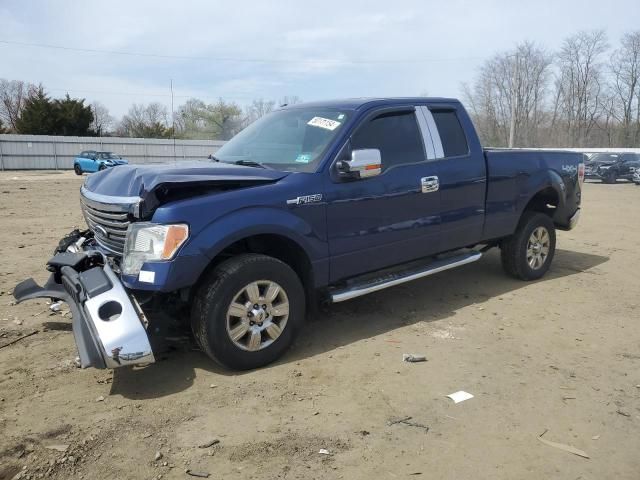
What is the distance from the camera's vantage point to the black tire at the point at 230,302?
359 centimetres

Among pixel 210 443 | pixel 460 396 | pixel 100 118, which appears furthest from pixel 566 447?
pixel 100 118

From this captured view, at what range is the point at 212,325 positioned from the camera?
11.7ft

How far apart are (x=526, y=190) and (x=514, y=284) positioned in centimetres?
112

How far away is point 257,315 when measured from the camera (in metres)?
3.79

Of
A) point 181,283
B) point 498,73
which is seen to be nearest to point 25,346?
point 181,283

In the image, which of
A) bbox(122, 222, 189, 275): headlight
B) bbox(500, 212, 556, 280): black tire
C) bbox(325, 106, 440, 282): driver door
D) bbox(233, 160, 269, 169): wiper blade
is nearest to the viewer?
bbox(122, 222, 189, 275): headlight

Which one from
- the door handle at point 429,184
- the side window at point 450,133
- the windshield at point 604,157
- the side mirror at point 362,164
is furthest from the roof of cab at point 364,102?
the windshield at point 604,157

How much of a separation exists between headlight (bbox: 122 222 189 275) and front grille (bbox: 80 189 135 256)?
193mm

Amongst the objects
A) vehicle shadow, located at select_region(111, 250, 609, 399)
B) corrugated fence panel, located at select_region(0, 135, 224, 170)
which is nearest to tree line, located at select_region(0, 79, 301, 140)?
corrugated fence panel, located at select_region(0, 135, 224, 170)

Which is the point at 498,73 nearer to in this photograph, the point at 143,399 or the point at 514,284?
the point at 514,284

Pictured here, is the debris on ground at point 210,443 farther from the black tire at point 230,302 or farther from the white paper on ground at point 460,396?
the white paper on ground at point 460,396

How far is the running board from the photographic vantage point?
14.1 ft

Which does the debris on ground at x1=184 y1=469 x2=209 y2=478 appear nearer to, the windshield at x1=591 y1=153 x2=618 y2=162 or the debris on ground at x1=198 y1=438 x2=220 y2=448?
the debris on ground at x1=198 y1=438 x2=220 y2=448

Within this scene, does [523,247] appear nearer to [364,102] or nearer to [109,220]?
[364,102]
